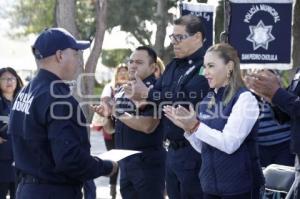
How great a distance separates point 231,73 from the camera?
5.34m

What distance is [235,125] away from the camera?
5.10 meters

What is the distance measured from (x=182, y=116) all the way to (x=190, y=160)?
39.7 inches

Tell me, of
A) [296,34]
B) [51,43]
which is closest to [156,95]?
[51,43]

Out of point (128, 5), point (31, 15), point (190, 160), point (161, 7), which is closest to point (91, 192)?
point (190, 160)

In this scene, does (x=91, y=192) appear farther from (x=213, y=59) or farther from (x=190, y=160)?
(x=213, y=59)

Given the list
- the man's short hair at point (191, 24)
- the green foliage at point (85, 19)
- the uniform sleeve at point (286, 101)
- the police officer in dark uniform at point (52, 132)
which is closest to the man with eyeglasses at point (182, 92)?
the man's short hair at point (191, 24)

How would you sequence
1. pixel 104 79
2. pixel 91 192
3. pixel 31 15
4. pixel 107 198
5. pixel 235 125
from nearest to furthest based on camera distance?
1. pixel 235 125
2. pixel 91 192
3. pixel 107 198
4. pixel 31 15
5. pixel 104 79

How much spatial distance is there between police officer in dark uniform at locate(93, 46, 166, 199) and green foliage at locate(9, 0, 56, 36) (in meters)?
28.1

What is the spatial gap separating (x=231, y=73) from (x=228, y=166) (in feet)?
2.35

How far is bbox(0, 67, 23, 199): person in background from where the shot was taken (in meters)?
8.12

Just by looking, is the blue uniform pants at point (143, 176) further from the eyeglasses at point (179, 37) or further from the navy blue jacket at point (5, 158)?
the navy blue jacket at point (5, 158)

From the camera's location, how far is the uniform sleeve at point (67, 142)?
14.5ft

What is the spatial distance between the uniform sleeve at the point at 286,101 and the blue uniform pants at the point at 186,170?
1180mm

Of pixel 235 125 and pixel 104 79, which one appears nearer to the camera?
pixel 235 125
